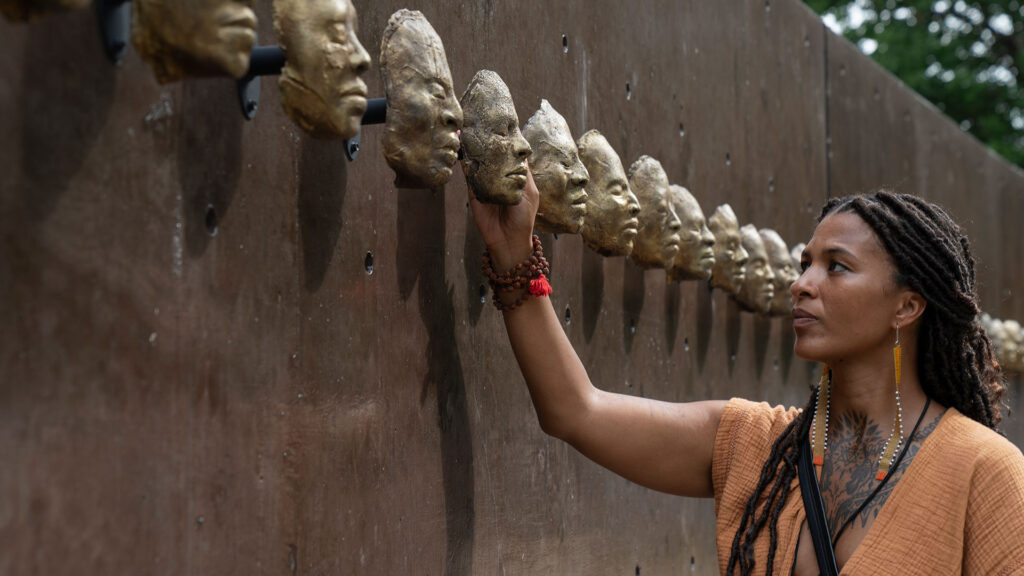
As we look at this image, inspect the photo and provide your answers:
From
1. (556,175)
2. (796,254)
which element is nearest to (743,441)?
(556,175)

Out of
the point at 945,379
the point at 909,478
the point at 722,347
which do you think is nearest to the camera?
the point at 909,478

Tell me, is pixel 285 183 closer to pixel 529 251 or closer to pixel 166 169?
pixel 166 169

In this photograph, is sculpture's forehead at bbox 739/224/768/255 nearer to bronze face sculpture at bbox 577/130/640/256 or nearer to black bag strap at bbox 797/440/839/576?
bronze face sculpture at bbox 577/130/640/256

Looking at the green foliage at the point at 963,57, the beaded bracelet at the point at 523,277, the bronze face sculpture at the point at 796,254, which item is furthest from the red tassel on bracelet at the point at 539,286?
the green foliage at the point at 963,57

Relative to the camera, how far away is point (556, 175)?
2342 millimetres

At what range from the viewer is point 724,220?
3.60 meters

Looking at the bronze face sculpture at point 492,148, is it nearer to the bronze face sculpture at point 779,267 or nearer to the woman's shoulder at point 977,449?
the woman's shoulder at point 977,449

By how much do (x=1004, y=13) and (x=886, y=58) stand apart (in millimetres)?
1841

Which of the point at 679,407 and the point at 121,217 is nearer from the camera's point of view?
the point at 121,217

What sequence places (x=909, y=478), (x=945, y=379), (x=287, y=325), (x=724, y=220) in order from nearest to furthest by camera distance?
(x=287, y=325) → (x=909, y=478) → (x=945, y=379) → (x=724, y=220)

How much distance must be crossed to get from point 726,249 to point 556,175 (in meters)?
1.40

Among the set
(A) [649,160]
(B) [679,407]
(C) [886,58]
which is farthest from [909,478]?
(C) [886,58]

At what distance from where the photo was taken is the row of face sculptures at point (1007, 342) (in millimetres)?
7172

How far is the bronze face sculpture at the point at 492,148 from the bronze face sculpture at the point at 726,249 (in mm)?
1632
